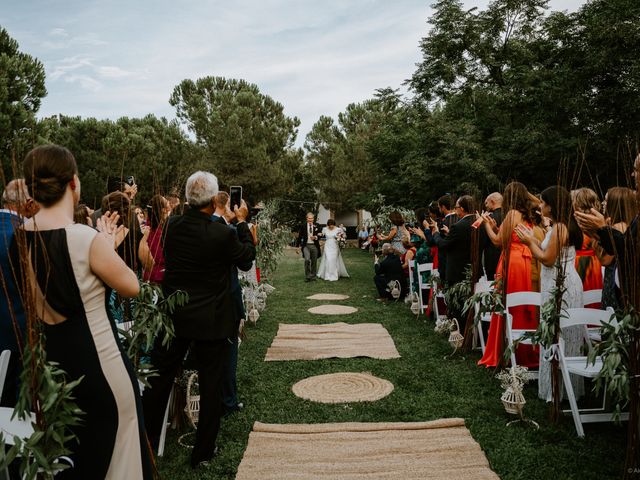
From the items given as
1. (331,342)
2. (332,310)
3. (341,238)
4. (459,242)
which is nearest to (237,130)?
(341,238)

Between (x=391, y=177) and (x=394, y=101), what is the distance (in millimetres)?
3064

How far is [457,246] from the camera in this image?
6.61 m

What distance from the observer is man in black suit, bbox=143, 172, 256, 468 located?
3.36 meters

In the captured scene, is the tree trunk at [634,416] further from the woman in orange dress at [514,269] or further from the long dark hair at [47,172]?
the long dark hair at [47,172]

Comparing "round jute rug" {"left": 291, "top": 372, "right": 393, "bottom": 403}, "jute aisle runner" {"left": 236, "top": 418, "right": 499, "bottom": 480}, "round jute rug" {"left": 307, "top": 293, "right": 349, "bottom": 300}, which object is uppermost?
"jute aisle runner" {"left": 236, "top": 418, "right": 499, "bottom": 480}

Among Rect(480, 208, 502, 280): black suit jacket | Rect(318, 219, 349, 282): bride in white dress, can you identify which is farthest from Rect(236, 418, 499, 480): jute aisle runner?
Rect(318, 219, 349, 282): bride in white dress

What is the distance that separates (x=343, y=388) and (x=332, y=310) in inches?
192

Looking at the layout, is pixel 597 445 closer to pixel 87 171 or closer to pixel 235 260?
pixel 235 260

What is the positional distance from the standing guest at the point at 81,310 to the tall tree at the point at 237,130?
26.7 m

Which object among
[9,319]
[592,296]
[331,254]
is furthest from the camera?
[331,254]

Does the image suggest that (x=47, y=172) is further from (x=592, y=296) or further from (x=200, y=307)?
(x=592, y=296)

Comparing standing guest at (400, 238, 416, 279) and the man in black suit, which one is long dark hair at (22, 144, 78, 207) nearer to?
the man in black suit

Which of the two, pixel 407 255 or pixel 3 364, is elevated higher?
pixel 3 364

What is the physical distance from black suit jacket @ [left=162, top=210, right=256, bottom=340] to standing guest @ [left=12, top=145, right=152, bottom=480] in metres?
1.19
